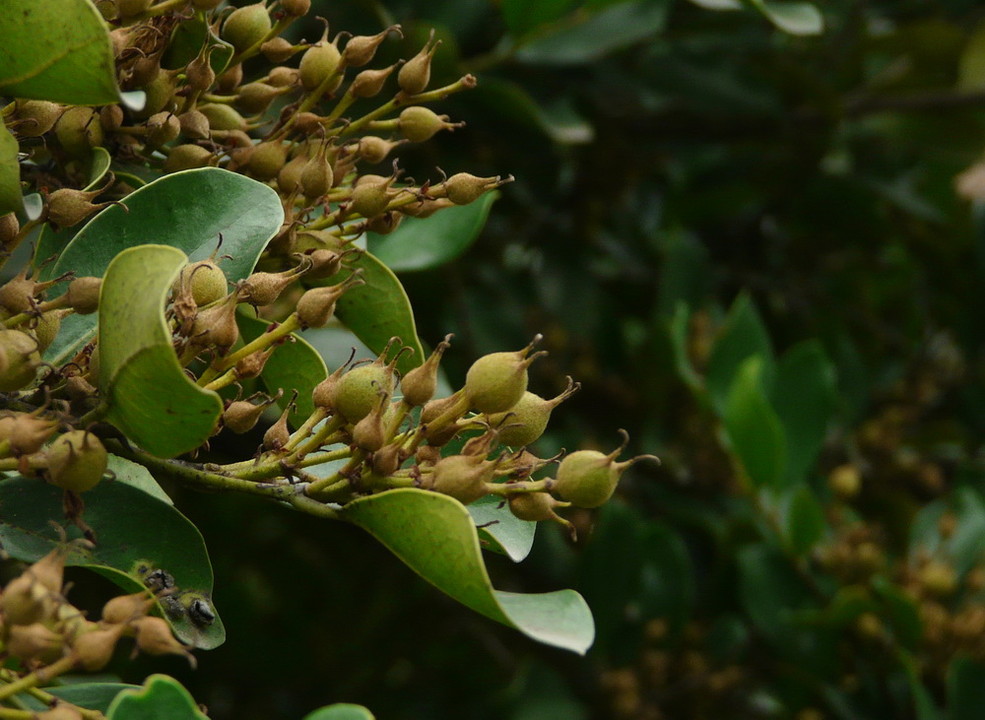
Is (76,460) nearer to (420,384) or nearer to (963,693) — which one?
(420,384)

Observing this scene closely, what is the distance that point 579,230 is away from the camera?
2.54 meters

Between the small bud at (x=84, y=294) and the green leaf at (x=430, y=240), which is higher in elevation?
the small bud at (x=84, y=294)

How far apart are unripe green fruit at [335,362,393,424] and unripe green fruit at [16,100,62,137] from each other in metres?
0.33

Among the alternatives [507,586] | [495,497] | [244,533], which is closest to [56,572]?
[495,497]

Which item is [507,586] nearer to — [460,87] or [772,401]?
[772,401]

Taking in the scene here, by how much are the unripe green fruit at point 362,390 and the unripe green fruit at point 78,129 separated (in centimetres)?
34

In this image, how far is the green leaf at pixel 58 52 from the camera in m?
0.79

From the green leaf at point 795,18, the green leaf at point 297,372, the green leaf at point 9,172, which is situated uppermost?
the green leaf at point 9,172

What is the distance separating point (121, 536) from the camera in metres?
0.85

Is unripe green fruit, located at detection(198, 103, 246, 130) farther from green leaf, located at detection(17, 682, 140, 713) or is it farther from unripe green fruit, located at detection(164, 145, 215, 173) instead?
green leaf, located at detection(17, 682, 140, 713)

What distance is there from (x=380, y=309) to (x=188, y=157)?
0.68 ft

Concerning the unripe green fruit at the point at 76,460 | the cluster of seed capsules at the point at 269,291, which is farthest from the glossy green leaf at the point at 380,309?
the unripe green fruit at the point at 76,460

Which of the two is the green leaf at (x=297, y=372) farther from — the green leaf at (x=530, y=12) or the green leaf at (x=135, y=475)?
the green leaf at (x=530, y=12)

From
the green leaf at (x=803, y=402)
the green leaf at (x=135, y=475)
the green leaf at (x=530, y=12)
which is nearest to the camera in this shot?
the green leaf at (x=135, y=475)
